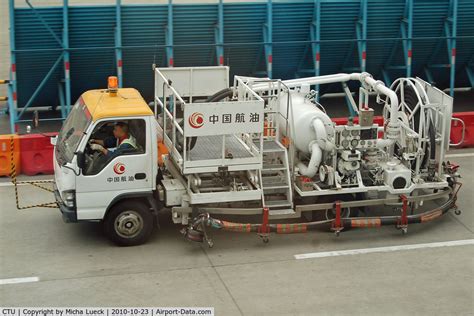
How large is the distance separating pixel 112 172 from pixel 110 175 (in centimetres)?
5

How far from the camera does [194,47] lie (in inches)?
689

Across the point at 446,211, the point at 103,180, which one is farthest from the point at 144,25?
the point at 446,211

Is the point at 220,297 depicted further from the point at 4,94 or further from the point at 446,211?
the point at 4,94

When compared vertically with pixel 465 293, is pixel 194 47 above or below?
above

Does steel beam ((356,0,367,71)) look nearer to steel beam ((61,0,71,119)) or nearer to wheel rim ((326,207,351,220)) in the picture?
steel beam ((61,0,71,119))

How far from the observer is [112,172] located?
11.5 meters

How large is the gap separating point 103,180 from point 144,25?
620cm

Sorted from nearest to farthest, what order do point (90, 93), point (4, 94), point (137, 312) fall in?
point (137, 312)
point (90, 93)
point (4, 94)

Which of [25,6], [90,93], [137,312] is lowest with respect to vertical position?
[137,312]

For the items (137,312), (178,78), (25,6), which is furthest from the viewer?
(25,6)

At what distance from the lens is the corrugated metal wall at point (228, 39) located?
54.5 feet

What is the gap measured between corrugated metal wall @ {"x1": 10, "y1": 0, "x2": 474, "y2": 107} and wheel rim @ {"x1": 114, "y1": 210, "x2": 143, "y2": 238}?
5915 millimetres

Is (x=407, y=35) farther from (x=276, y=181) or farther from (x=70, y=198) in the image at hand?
(x=70, y=198)

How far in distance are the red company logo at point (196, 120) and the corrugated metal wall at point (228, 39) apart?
603 cm
